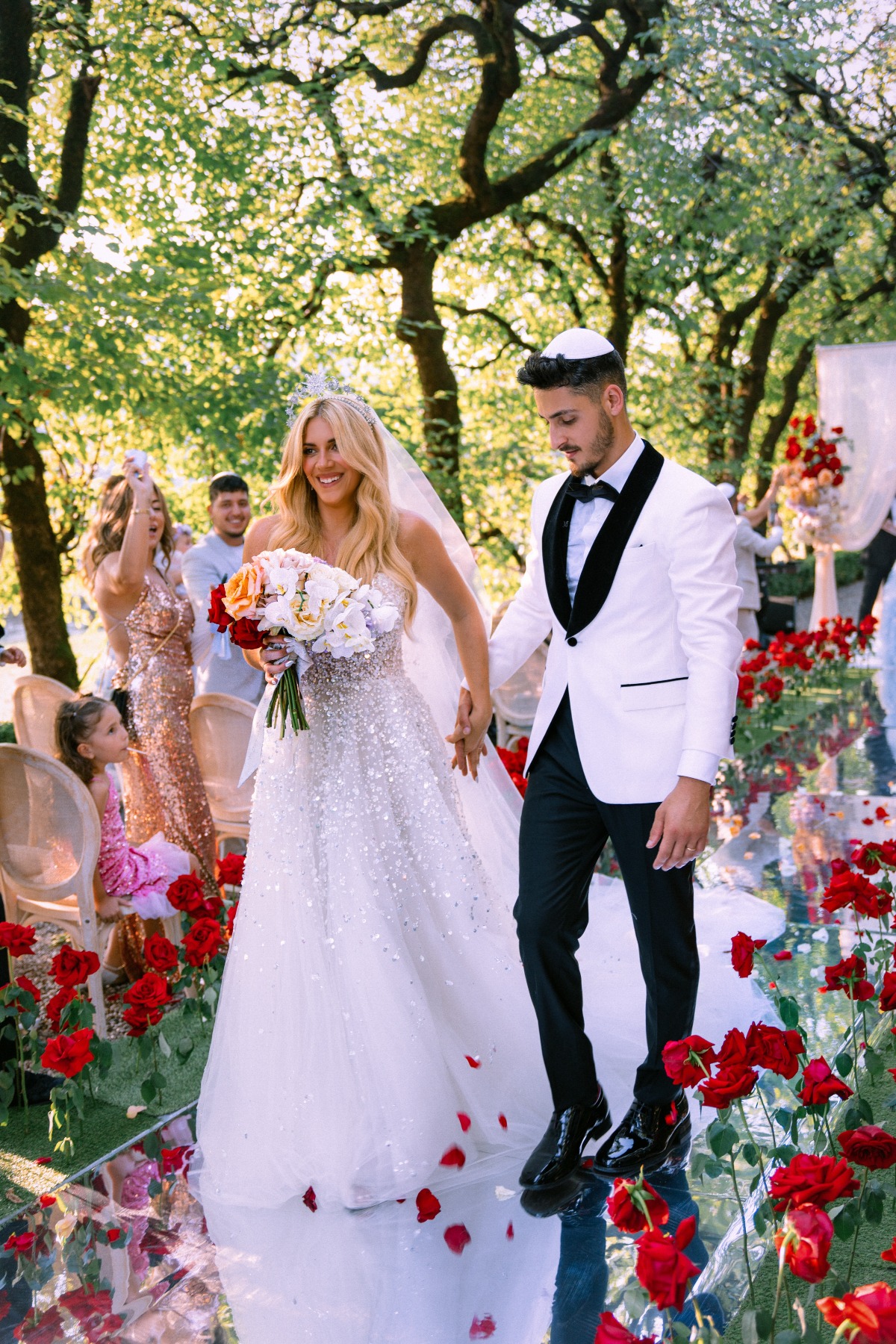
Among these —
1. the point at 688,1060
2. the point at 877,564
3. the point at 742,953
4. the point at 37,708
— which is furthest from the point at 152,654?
the point at 877,564

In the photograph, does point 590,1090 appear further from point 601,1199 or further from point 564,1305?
point 564,1305

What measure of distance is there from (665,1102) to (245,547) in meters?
2.11

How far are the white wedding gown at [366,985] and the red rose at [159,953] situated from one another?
0.76ft

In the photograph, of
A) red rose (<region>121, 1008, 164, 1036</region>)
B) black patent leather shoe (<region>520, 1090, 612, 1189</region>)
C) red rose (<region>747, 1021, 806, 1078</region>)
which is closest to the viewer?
red rose (<region>747, 1021, 806, 1078</region>)

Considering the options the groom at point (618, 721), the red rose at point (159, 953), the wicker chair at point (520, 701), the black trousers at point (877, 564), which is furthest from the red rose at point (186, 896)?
the black trousers at point (877, 564)

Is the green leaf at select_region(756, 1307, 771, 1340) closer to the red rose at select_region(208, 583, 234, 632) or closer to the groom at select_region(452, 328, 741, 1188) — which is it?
the groom at select_region(452, 328, 741, 1188)

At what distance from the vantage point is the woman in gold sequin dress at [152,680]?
5.92m

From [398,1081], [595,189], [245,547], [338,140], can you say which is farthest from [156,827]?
[595,189]

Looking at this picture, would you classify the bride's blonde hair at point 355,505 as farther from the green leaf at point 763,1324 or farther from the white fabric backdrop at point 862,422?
Answer: the white fabric backdrop at point 862,422

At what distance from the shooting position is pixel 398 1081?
3406 mm

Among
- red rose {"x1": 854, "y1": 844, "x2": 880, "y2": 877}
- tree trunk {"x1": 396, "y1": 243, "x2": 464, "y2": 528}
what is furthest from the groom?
tree trunk {"x1": 396, "y1": 243, "x2": 464, "y2": 528}

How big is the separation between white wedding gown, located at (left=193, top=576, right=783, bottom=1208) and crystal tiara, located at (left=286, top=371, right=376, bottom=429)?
0.55m

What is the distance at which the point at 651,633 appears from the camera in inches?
125

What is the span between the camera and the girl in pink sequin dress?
4977mm
